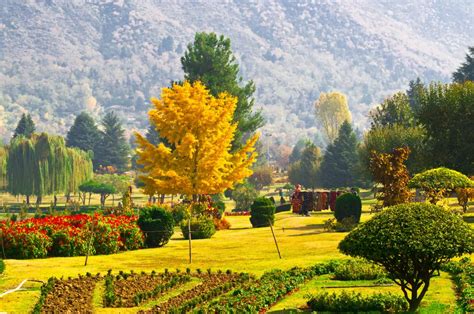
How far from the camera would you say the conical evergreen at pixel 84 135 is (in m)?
164

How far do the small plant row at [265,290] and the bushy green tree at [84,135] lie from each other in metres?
136

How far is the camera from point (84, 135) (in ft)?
539

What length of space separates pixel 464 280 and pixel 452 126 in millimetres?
33947

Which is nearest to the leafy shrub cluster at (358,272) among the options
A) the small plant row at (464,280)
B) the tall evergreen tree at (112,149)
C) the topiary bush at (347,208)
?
the small plant row at (464,280)

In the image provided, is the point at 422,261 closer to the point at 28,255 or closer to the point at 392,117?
the point at 28,255

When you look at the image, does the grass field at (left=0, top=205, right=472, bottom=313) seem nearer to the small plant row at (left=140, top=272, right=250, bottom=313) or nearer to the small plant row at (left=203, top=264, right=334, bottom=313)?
the small plant row at (left=203, top=264, right=334, bottom=313)

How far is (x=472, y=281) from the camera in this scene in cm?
2647

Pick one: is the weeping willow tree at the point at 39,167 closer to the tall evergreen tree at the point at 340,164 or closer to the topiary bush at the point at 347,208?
the tall evergreen tree at the point at 340,164

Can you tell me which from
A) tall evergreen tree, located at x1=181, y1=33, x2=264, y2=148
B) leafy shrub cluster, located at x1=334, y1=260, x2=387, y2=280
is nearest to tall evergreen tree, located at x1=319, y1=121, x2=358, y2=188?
tall evergreen tree, located at x1=181, y1=33, x2=264, y2=148

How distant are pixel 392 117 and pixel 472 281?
79.8 meters

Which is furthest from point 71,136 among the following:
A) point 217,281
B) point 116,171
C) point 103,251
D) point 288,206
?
point 217,281

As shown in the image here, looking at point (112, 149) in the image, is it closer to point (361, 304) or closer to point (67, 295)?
point (67, 295)

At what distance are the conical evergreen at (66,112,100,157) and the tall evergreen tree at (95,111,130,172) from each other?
6.21 feet

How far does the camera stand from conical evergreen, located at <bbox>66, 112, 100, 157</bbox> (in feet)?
536
